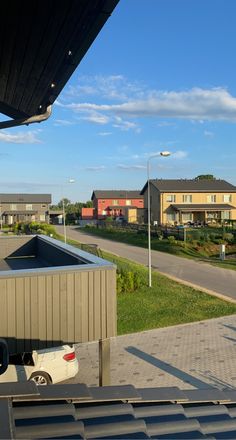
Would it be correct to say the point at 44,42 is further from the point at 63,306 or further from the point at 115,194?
the point at 115,194

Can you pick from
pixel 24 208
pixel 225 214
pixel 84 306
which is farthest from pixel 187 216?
pixel 84 306

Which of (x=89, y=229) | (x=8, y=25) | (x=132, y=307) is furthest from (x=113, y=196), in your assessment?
(x=8, y=25)

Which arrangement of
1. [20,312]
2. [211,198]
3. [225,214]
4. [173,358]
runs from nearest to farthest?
[20,312], [173,358], [225,214], [211,198]

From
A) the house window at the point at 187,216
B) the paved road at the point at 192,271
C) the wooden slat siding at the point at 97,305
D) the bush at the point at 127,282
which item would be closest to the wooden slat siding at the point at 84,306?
the wooden slat siding at the point at 97,305

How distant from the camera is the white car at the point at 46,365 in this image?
8844mm

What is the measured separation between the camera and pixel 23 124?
8.99m

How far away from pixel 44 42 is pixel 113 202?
263 feet

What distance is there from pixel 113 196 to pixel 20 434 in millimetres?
83473

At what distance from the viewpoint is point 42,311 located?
22.4 feet

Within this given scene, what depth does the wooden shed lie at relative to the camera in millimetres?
6633

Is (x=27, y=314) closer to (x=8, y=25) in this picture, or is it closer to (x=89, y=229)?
(x=8, y=25)

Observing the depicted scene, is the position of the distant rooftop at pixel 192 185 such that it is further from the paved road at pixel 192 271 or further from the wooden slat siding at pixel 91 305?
the wooden slat siding at pixel 91 305

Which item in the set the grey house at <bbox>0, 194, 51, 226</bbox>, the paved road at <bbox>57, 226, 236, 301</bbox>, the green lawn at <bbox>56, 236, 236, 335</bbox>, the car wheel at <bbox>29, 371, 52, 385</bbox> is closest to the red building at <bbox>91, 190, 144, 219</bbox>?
the grey house at <bbox>0, 194, 51, 226</bbox>

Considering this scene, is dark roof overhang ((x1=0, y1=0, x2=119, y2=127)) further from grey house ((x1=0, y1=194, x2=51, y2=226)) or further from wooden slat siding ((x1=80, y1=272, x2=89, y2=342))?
grey house ((x1=0, y1=194, x2=51, y2=226))
